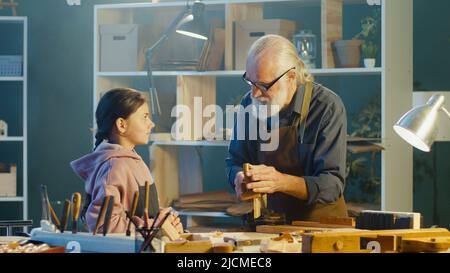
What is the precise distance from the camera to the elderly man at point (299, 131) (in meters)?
3.39

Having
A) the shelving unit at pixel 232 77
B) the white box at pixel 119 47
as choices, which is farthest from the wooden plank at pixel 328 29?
the white box at pixel 119 47

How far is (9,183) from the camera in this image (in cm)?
604

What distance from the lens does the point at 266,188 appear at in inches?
123

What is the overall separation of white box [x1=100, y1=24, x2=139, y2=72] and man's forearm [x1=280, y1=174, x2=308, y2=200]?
99.0 inches

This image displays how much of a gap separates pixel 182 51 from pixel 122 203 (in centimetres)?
260

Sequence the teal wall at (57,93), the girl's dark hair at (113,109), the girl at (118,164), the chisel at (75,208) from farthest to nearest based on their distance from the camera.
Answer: the teal wall at (57,93) < the girl's dark hair at (113,109) < the girl at (118,164) < the chisel at (75,208)

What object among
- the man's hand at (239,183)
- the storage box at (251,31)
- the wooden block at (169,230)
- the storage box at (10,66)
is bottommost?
the wooden block at (169,230)

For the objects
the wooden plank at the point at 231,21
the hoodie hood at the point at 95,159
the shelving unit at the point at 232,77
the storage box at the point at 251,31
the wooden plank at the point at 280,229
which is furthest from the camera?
the wooden plank at the point at 231,21

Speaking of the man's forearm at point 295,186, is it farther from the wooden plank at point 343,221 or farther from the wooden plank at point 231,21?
the wooden plank at point 231,21

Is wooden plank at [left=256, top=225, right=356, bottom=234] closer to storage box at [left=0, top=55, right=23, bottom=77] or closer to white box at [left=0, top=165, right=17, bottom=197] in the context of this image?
white box at [left=0, top=165, right=17, bottom=197]

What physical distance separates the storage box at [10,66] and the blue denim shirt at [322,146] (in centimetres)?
292

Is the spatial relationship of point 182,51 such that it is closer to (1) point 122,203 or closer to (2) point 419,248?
(1) point 122,203

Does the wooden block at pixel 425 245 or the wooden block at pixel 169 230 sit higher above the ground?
the wooden block at pixel 169 230
